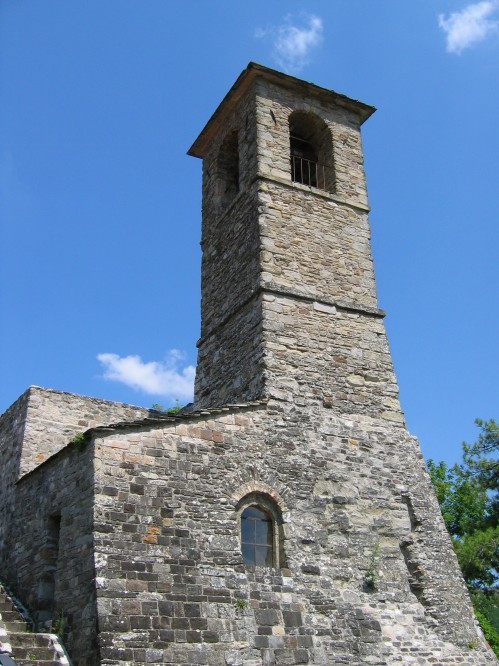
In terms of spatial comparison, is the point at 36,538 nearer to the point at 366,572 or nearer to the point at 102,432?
the point at 102,432

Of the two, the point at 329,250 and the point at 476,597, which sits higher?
the point at 329,250

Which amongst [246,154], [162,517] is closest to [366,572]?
[162,517]

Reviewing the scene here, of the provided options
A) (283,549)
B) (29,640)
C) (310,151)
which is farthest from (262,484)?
(310,151)

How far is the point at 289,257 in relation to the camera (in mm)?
11812

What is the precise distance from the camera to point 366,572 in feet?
31.1

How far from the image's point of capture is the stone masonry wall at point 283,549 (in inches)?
306

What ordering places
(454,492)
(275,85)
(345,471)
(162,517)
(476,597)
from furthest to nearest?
1. (454,492)
2. (476,597)
3. (275,85)
4. (345,471)
5. (162,517)

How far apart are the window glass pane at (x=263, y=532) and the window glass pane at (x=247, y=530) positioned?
0.07 m

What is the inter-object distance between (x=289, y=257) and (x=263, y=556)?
5061mm

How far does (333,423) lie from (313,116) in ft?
22.2

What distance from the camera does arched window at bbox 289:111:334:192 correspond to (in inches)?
543

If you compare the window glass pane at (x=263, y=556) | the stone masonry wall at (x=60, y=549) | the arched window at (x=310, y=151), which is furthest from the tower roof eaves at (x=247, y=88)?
the window glass pane at (x=263, y=556)

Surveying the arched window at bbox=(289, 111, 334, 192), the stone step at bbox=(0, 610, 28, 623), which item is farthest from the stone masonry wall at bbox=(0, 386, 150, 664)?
the arched window at bbox=(289, 111, 334, 192)

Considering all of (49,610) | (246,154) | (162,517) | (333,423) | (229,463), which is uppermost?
(246,154)
